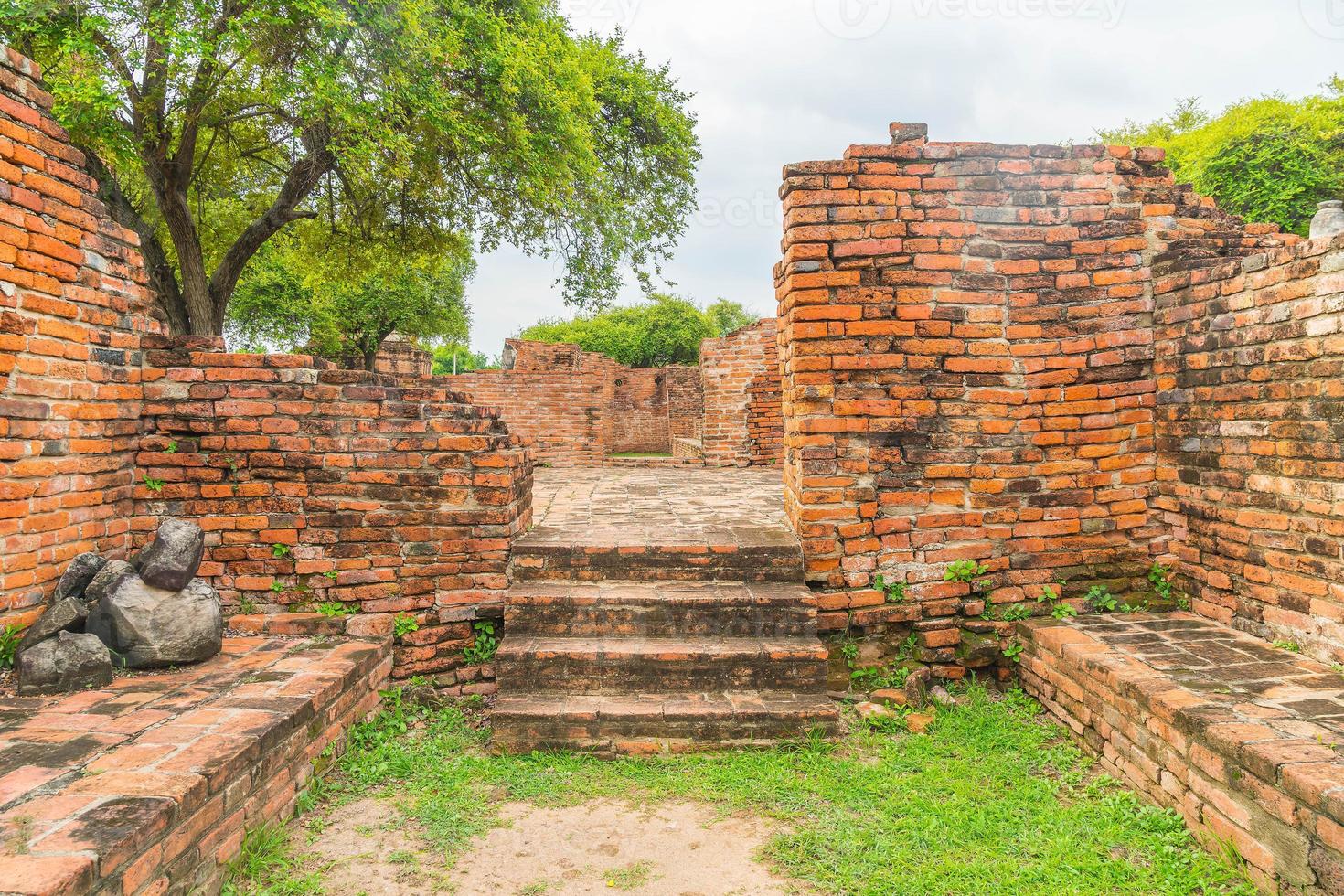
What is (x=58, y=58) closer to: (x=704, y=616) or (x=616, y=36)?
(x=704, y=616)

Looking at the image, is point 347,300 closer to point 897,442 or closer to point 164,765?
point 897,442

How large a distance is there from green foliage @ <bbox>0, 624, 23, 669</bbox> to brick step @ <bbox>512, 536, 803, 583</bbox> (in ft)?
7.74

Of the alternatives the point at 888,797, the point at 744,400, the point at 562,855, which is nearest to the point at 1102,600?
the point at 888,797

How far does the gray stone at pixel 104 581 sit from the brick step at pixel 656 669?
1.86 m

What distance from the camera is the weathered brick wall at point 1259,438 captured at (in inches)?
130

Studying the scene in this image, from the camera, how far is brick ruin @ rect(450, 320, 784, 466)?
1116 centimetres

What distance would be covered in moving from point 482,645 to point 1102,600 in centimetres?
384

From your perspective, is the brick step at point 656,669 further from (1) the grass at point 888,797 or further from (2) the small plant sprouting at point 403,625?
(2) the small plant sprouting at point 403,625

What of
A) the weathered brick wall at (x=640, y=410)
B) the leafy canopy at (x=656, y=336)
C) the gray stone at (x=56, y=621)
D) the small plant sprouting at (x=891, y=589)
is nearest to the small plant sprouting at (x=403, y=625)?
the gray stone at (x=56, y=621)

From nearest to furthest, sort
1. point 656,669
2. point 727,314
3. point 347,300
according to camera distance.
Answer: point 656,669 < point 347,300 < point 727,314

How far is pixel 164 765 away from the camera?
2.44m

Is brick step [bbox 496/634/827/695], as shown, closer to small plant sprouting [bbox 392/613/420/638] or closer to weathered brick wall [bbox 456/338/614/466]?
small plant sprouting [bbox 392/613/420/638]

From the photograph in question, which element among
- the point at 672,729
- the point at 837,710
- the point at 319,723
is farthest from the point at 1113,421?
the point at 319,723

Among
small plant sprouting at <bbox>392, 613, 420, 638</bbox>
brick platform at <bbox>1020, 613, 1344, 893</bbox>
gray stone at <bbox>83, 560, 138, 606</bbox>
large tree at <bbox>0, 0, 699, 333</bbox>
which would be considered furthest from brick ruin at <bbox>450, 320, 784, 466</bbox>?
gray stone at <bbox>83, 560, 138, 606</bbox>
